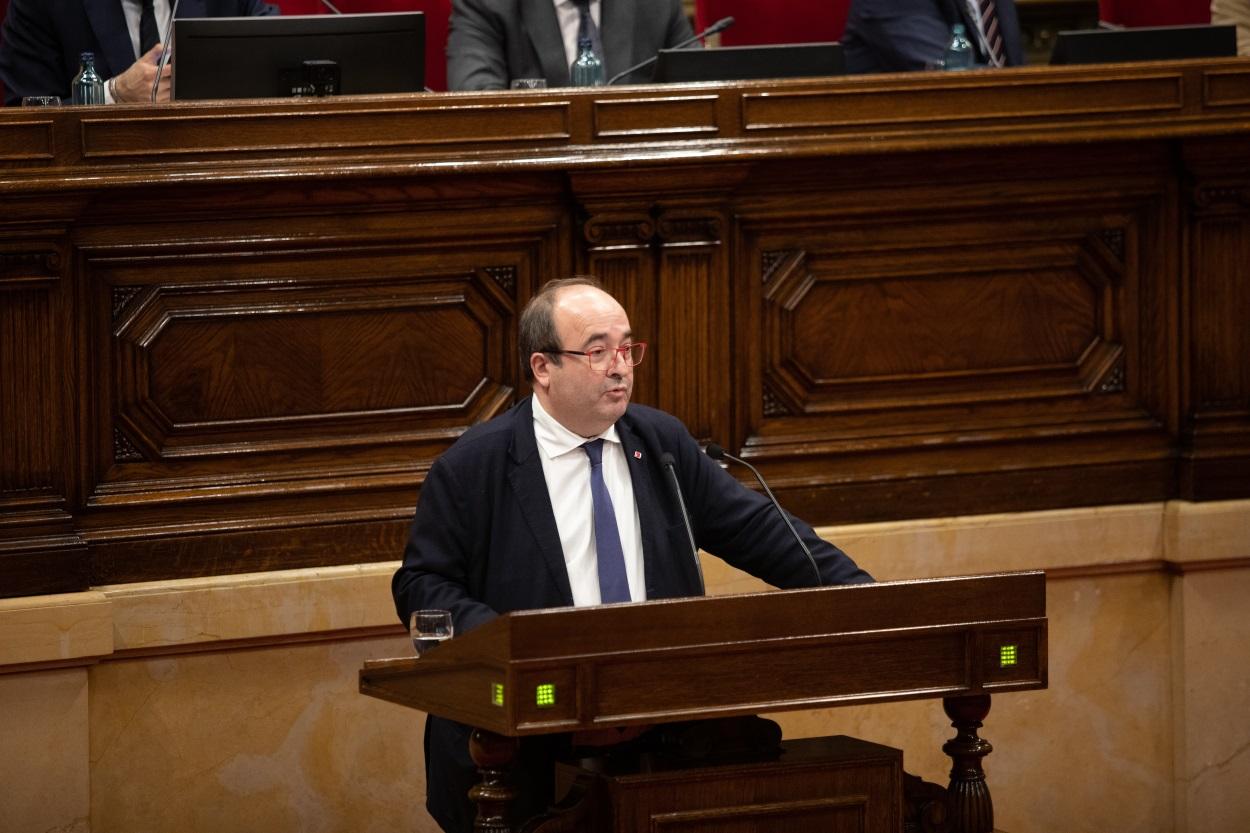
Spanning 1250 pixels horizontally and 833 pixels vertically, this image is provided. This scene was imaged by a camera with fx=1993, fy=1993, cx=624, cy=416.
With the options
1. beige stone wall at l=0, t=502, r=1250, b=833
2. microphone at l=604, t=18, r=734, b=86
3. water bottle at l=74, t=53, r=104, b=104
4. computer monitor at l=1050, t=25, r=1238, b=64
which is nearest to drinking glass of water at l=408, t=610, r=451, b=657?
beige stone wall at l=0, t=502, r=1250, b=833

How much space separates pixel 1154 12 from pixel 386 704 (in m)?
3.57

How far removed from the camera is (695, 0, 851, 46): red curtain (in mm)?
5867

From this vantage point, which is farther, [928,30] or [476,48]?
[928,30]

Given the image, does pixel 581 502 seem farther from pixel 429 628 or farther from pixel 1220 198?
pixel 1220 198

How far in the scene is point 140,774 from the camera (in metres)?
4.08

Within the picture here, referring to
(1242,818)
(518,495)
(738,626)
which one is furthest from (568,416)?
(1242,818)

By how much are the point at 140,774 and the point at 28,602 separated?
0.43m

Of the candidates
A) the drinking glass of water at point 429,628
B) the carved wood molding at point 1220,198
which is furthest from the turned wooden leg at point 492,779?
the carved wood molding at point 1220,198

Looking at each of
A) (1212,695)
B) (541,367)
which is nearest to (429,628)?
(541,367)

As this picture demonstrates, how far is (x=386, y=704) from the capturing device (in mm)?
4254

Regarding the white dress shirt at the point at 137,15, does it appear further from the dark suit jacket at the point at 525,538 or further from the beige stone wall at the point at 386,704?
the dark suit jacket at the point at 525,538

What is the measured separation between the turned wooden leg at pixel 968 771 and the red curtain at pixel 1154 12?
3.73 meters

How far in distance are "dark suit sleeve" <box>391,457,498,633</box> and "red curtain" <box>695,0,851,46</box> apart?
281cm

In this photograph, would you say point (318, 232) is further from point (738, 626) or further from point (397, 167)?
point (738, 626)
